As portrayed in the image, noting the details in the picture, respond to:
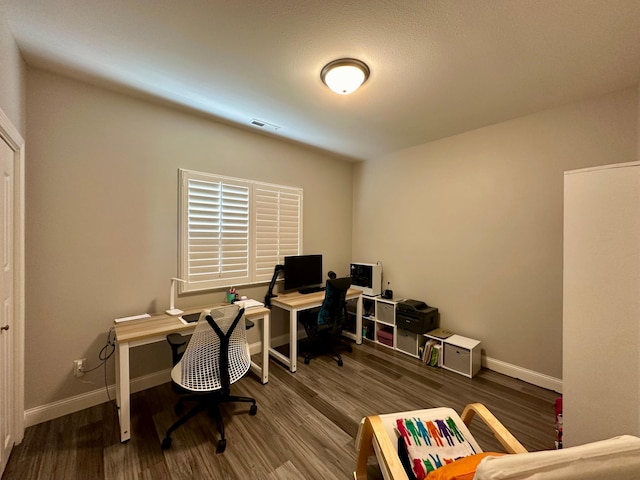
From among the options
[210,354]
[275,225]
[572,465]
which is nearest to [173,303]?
[210,354]

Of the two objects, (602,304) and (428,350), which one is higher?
(602,304)

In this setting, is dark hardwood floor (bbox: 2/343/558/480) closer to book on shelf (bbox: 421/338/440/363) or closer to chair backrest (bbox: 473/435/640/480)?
book on shelf (bbox: 421/338/440/363)

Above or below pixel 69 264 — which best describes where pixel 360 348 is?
below

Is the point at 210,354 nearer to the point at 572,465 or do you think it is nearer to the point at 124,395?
the point at 124,395

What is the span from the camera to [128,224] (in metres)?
2.44

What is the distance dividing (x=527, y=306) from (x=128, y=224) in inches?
159

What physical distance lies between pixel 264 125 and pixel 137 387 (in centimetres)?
299

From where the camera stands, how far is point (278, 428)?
206cm

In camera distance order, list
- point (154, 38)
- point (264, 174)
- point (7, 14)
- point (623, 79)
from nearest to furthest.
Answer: point (7, 14) → point (154, 38) → point (623, 79) → point (264, 174)

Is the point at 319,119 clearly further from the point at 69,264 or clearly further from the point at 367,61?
the point at 69,264

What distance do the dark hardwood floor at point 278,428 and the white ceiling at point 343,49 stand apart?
2.77 meters

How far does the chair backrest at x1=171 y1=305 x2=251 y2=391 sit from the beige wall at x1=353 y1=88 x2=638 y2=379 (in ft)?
8.63

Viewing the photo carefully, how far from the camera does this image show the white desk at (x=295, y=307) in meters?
2.93

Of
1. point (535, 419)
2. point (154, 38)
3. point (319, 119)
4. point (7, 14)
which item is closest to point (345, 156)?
point (319, 119)
